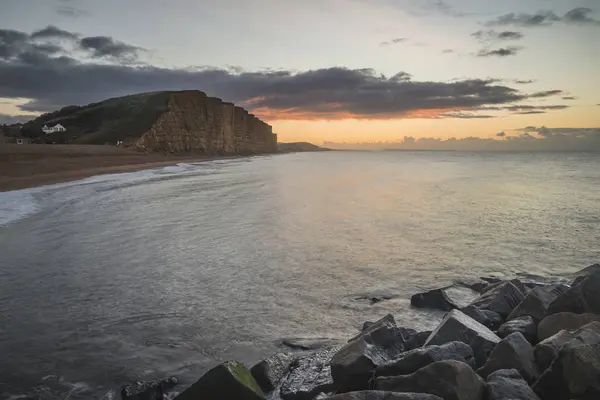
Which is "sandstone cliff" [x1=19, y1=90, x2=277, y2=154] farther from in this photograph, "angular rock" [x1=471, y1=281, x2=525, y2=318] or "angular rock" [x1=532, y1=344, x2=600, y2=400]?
"angular rock" [x1=532, y1=344, x2=600, y2=400]

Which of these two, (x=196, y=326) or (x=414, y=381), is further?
(x=196, y=326)

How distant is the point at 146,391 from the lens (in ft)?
15.7

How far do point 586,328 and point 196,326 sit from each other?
5.31 meters

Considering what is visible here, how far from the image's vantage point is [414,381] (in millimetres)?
4020

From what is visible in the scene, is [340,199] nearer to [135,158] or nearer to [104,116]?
[135,158]

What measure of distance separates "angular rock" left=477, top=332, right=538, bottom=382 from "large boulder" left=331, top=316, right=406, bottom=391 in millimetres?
1011

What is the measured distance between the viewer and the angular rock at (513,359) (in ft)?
14.2

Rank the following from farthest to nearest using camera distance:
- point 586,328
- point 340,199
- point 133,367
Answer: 1. point 340,199
2. point 133,367
3. point 586,328

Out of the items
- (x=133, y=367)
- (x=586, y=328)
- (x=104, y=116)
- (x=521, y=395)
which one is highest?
(x=104, y=116)

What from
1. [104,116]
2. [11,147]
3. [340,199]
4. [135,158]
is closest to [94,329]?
[340,199]

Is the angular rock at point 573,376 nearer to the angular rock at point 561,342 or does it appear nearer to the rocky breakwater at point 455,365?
the rocky breakwater at point 455,365

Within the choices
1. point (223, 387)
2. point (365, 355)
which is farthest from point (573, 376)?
point (223, 387)

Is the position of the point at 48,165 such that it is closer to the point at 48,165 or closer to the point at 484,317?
the point at 48,165

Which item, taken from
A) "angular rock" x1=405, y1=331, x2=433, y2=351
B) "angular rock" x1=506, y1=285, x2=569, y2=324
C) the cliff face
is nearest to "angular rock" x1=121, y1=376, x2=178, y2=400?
"angular rock" x1=405, y1=331, x2=433, y2=351
